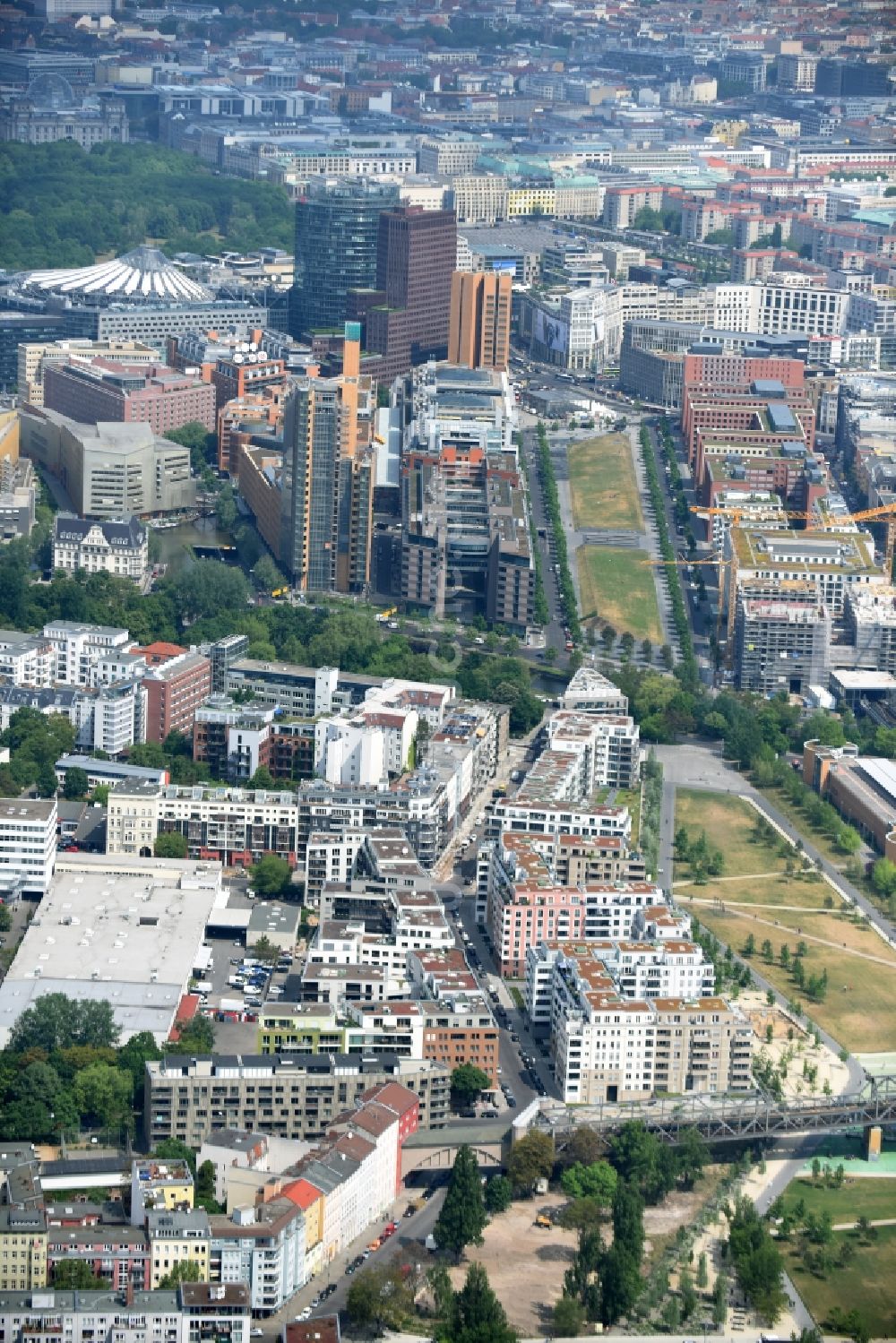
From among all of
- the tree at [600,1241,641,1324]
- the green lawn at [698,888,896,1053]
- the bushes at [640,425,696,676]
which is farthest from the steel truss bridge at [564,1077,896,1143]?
the bushes at [640,425,696,676]

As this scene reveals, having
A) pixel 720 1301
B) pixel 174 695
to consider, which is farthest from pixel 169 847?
pixel 720 1301

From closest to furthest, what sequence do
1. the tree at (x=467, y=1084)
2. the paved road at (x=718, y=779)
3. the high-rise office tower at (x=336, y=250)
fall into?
the tree at (x=467, y=1084) < the paved road at (x=718, y=779) < the high-rise office tower at (x=336, y=250)

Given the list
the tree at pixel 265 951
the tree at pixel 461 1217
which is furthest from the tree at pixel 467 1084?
the tree at pixel 265 951

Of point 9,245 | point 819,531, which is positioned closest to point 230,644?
point 819,531

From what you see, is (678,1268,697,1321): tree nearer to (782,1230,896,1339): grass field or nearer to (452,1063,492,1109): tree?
(782,1230,896,1339): grass field

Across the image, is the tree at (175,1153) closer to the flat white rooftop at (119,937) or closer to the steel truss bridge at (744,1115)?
the flat white rooftop at (119,937)

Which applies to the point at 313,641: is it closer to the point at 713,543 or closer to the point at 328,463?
the point at 328,463
